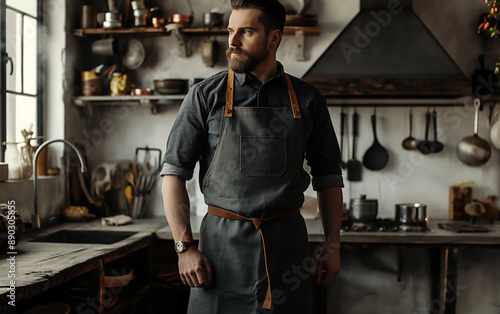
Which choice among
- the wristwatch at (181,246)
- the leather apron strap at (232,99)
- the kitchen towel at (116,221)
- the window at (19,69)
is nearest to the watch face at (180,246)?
the wristwatch at (181,246)

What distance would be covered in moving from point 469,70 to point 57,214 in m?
2.92

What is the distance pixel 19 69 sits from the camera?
9.25 ft

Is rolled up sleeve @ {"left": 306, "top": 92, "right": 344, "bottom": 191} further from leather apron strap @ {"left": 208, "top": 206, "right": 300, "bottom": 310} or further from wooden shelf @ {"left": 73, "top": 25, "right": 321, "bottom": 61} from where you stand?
wooden shelf @ {"left": 73, "top": 25, "right": 321, "bottom": 61}

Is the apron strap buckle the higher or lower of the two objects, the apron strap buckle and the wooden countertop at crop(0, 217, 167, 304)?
the higher

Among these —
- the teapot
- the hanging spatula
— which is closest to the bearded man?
the hanging spatula

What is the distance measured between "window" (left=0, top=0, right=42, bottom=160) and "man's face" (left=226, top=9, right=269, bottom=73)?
1659mm

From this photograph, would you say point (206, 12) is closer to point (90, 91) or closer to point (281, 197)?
point (90, 91)

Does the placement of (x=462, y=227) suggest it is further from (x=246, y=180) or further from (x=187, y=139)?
(x=187, y=139)

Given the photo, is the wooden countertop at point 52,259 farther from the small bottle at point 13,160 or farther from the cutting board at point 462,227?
the cutting board at point 462,227

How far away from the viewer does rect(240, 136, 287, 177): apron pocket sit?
160 cm

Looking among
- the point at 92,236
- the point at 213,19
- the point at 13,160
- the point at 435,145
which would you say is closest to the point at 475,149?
the point at 435,145

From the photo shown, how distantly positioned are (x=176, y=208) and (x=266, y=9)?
75 cm

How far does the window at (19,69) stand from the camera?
8.58 feet

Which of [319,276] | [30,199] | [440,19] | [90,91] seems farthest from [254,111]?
[440,19]
